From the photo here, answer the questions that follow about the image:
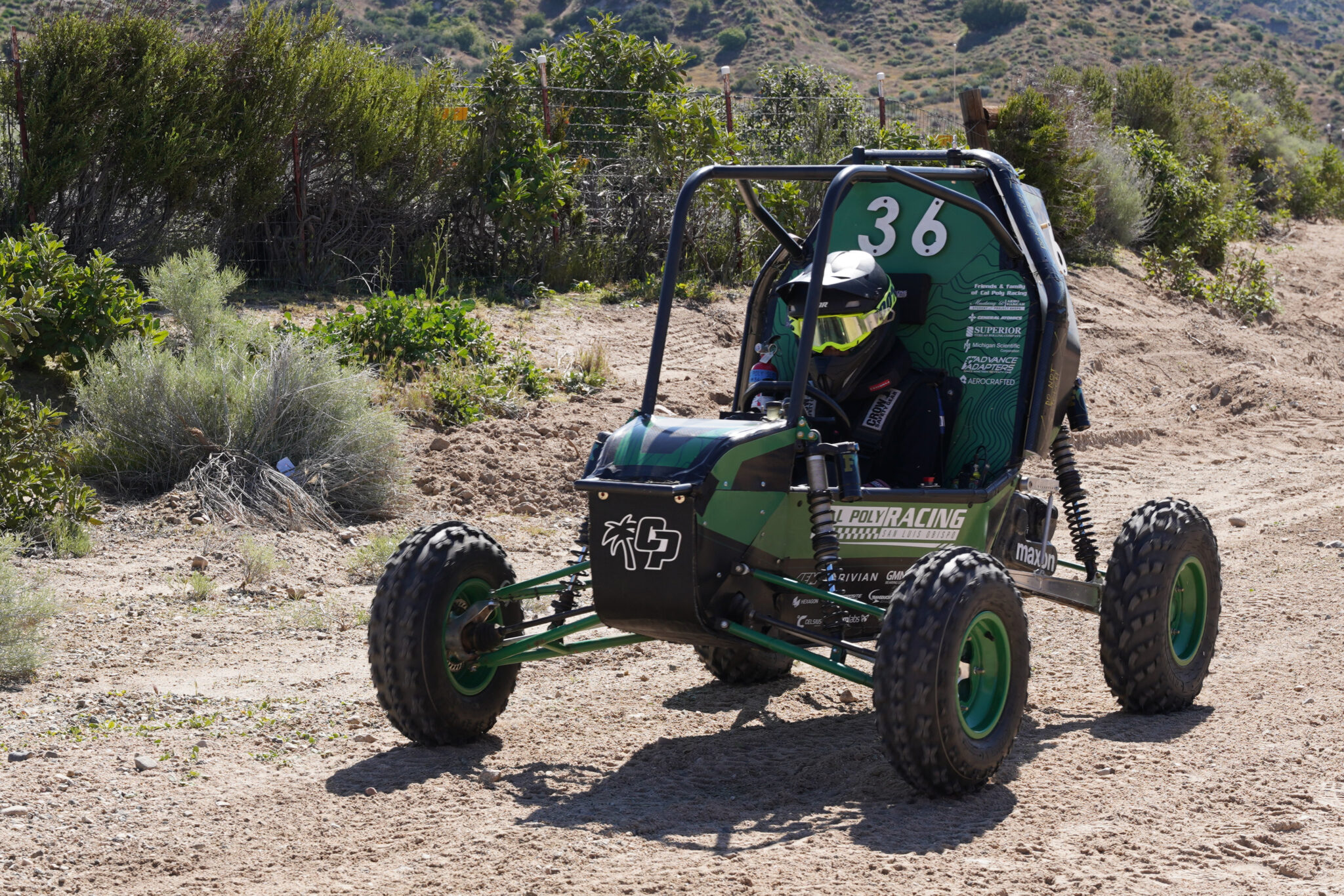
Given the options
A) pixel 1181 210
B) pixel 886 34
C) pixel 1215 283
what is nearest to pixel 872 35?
pixel 886 34

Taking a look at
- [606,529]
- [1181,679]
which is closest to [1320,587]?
[1181,679]

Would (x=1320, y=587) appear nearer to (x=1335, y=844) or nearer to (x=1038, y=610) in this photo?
(x=1038, y=610)

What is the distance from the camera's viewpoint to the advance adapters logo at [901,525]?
5406 mm

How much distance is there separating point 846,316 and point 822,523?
42.1 inches

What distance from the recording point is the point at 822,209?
5180 millimetres

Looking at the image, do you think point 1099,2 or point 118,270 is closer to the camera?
point 118,270

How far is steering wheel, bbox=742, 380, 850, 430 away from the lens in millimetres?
5770

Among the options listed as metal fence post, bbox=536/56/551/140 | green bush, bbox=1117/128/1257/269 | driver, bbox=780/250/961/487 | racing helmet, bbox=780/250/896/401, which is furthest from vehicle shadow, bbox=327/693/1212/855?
green bush, bbox=1117/128/1257/269

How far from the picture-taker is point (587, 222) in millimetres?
16078

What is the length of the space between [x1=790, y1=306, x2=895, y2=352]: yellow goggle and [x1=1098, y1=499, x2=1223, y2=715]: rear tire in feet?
4.35

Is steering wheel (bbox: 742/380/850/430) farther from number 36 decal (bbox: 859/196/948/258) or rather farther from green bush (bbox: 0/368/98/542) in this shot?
green bush (bbox: 0/368/98/542)

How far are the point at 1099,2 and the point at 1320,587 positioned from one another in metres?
69.7

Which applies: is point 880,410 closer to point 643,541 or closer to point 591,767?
point 643,541

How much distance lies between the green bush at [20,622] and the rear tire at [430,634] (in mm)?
2012
